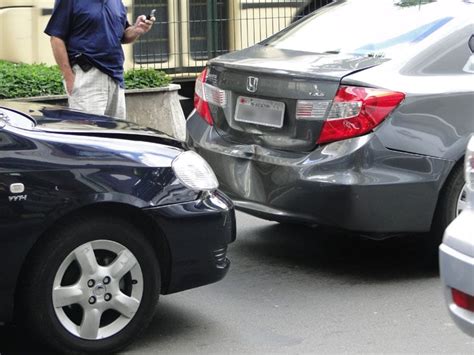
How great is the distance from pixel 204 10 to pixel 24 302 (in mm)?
8334

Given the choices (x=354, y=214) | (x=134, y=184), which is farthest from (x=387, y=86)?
(x=134, y=184)

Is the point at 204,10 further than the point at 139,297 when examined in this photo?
Yes

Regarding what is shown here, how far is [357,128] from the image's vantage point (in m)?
5.73

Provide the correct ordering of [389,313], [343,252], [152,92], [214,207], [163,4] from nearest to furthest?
[214,207] < [389,313] < [343,252] < [152,92] < [163,4]

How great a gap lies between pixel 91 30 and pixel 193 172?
2407 millimetres

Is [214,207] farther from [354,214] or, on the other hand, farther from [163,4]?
[163,4]

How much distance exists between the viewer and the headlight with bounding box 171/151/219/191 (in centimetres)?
500

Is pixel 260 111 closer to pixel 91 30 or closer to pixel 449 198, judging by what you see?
pixel 449 198

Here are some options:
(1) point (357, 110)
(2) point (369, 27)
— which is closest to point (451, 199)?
(1) point (357, 110)

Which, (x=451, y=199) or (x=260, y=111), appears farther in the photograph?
(x=260, y=111)

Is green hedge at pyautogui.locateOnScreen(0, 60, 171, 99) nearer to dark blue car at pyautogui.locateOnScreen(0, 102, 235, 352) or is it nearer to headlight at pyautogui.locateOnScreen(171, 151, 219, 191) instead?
dark blue car at pyautogui.locateOnScreen(0, 102, 235, 352)

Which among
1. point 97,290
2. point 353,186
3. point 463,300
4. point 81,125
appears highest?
point 81,125

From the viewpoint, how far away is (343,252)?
22.0 feet

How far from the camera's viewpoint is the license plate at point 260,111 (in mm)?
6027
